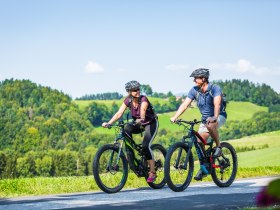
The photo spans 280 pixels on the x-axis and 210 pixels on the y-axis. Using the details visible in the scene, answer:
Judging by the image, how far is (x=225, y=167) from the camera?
32.9 ft

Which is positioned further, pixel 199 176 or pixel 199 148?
pixel 199 148

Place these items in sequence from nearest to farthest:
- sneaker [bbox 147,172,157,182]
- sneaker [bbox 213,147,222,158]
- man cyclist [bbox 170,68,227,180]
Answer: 1. man cyclist [bbox 170,68,227,180]
2. sneaker [bbox 147,172,157,182]
3. sneaker [bbox 213,147,222,158]

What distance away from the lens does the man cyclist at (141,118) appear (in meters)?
9.34

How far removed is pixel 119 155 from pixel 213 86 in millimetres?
1861

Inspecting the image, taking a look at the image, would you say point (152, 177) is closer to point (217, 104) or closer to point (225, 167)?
point (225, 167)

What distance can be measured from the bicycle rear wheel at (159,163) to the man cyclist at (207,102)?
0.77 metres

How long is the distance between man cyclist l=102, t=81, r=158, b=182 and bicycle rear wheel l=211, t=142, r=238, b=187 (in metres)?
1.10

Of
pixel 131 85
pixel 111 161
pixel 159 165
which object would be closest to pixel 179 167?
pixel 159 165

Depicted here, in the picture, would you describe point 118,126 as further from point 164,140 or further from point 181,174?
point 164,140

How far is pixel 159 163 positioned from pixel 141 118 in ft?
3.44

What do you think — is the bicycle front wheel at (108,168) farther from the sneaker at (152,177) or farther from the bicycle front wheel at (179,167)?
the bicycle front wheel at (179,167)

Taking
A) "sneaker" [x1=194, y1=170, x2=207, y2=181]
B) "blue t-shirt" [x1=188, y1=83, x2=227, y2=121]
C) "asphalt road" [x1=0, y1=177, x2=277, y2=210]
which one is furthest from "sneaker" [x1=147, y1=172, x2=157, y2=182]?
"blue t-shirt" [x1=188, y1=83, x2=227, y2=121]

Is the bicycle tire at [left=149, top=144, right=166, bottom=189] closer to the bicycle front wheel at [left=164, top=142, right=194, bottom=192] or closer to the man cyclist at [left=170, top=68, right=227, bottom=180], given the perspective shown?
the bicycle front wheel at [left=164, top=142, right=194, bottom=192]

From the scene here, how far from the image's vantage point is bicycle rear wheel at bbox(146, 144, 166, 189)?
393 inches
